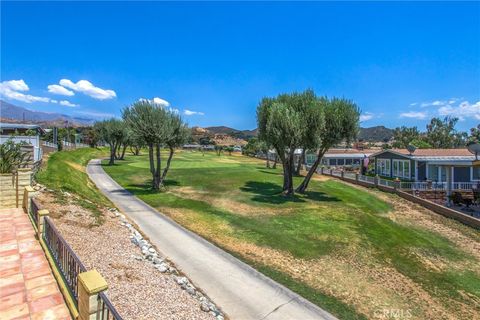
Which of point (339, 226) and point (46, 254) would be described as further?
point (339, 226)

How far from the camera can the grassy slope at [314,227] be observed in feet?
41.1

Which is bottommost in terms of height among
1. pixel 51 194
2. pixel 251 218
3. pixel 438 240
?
pixel 438 240

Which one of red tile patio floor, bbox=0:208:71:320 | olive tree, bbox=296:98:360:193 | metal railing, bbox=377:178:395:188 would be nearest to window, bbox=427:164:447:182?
metal railing, bbox=377:178:395:188

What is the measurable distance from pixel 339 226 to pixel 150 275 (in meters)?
12.3

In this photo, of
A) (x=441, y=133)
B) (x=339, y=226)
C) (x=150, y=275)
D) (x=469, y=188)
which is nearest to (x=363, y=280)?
(x=339, y=226)

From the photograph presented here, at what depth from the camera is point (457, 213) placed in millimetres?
22719

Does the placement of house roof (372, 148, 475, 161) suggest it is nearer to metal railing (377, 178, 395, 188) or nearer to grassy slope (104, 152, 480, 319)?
metal railing (377, 178, 395, 188)

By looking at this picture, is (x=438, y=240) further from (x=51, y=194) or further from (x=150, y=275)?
(x=51, y=194)

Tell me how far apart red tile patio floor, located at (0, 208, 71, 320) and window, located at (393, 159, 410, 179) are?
126 feet

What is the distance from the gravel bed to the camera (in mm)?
8094

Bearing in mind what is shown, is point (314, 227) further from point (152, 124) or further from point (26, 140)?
point (26, 140)

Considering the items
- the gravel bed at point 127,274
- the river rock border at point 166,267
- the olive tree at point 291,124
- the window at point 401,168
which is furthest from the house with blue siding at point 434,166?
the gravel bed at point 127,274

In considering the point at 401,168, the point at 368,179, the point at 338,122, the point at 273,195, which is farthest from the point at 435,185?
the point at 273,195

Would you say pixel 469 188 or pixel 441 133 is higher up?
pixel 441 133
